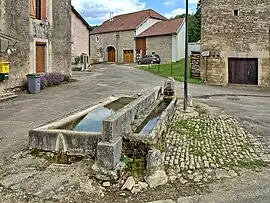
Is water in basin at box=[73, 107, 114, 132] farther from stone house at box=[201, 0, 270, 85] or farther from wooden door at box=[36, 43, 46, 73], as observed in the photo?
stone house at box=[201, 0, 270, 85]

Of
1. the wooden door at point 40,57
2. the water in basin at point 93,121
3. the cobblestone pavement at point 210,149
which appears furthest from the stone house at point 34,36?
the cobblestone pavement at point 210,149

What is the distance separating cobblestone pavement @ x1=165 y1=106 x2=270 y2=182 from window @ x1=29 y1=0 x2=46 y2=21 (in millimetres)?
10974

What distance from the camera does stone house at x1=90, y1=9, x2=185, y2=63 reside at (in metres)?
38.5

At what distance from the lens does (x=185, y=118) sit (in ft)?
32.1

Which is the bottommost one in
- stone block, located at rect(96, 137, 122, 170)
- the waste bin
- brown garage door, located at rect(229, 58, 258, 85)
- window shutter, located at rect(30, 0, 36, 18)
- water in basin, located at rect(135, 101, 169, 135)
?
stone block, located at rect(96, 137, 122, 170)

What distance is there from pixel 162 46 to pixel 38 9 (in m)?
23.6

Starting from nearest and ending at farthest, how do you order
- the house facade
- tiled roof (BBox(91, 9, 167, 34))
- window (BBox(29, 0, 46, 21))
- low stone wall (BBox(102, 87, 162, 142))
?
low stone wall (BBox(102, 87, 162, 142)) → window (BBox(29, 0, 46, 21)) → the house facade → tiled roof (BBox(91, 9, 167, 34))

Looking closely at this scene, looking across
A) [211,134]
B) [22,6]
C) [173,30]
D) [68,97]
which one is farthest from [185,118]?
[173,30]

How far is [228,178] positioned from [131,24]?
41.4 metres

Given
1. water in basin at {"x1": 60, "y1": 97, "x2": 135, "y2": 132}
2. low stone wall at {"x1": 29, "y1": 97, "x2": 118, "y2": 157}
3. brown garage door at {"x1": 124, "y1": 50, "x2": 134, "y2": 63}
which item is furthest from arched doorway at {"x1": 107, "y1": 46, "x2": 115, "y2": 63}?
low stone wall at {"x1": 29, "y1": 97, "x2": 118, "y2": 157}

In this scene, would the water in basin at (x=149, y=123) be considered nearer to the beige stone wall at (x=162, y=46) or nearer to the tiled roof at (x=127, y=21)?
the beige stone wall at (x=162, y=46)

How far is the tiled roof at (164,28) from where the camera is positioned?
38219 millimetres

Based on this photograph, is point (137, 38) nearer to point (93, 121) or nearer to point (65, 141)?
point (93, 121)

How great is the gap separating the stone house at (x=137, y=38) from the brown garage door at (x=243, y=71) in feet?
57.3
